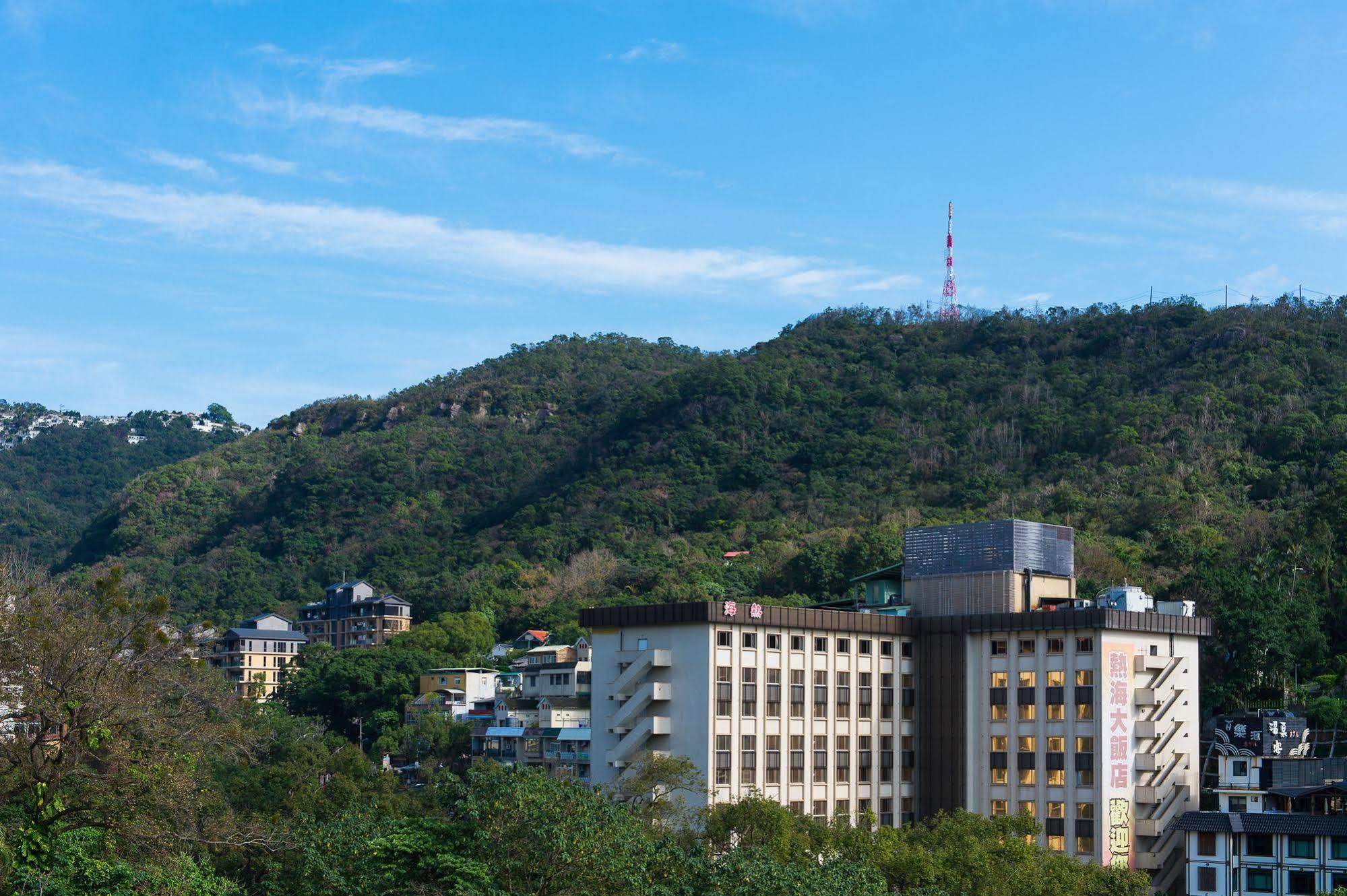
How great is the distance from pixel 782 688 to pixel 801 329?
121691 millimetres

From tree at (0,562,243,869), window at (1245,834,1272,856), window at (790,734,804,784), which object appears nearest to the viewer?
tree at (0,562,243,869)

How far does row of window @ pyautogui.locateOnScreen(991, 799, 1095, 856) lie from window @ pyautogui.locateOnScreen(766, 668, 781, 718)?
9187 millimetres

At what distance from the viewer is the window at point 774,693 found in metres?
58.6

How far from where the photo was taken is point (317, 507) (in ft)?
556

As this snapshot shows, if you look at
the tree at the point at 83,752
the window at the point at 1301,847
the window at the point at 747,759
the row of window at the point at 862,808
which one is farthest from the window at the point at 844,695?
the tree at the point at 83,752

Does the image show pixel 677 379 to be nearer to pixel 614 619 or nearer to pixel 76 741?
pixel 614 619

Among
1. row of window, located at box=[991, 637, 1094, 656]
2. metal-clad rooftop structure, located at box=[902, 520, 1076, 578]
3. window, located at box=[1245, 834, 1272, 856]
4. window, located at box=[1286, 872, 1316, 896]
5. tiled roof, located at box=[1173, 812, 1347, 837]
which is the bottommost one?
window, located at box=[1286, 872, 1316, 896]

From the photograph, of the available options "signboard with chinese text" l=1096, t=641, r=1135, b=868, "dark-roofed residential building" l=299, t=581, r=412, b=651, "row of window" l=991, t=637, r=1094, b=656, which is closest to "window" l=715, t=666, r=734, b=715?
"row of window" l=991, t=637, r=1094, b=656

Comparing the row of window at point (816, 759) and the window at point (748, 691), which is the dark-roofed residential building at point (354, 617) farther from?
the window at point (748, 691)

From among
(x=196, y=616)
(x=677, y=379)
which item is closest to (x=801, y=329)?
(x=677, y=379)

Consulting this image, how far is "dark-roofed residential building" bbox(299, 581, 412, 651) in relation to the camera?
135 m

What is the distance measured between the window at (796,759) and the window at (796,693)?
2.84ft

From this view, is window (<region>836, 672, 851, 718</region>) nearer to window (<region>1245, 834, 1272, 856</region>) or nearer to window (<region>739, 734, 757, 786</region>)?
window (<region>739, 734, 757, 786</region>)

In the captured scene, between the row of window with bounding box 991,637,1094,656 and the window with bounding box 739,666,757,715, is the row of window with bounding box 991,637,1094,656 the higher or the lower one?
the higher one
